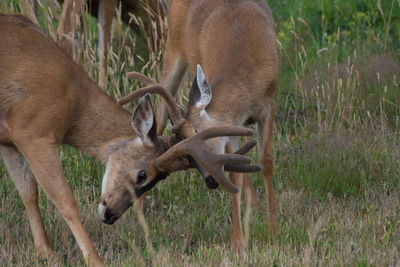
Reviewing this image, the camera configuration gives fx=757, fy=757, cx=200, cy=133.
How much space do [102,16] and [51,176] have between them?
4.05m

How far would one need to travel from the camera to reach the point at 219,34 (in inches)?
276

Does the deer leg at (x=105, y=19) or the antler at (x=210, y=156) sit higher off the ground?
the antler at (x=210, y=156)

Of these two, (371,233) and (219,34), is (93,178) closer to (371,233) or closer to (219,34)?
(219,34)

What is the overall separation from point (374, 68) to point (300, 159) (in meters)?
1.90

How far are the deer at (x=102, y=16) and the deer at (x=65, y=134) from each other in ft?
6.07

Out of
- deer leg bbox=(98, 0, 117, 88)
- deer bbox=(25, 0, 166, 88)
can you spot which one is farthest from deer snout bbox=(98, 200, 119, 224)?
deer leg bbox=(98, 0, 117, 88)

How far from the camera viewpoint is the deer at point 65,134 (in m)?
5.57

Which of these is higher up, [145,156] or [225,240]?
[145,156]

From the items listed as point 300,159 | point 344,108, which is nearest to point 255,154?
point 300,159

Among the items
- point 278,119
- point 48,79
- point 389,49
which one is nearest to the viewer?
point 48,79

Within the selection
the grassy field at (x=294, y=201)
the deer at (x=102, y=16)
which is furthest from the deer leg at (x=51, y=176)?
the deer at (x=102, y=16)

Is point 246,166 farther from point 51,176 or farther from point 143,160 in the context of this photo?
point 51,176

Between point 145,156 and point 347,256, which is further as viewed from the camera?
point 145,156

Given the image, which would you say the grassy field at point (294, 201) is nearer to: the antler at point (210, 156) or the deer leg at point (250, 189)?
the deer leg at point (250, 189)
